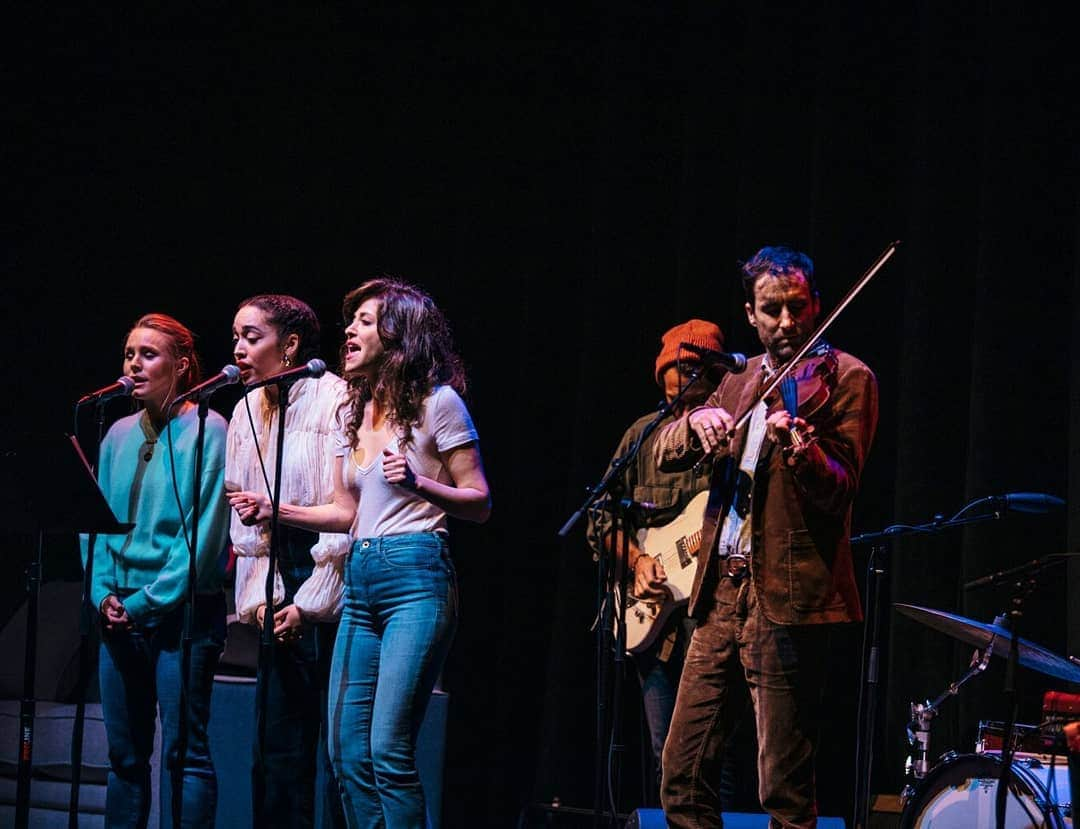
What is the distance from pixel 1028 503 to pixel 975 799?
0.78m

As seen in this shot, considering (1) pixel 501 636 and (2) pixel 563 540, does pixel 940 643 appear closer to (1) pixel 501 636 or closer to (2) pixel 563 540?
(2) pixel 563 540

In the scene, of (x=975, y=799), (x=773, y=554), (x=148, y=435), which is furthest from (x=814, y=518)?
(x=148, y=435)

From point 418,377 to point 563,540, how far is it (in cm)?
183

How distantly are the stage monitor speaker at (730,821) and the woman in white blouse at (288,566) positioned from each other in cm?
80

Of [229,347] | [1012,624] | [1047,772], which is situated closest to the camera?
[1012,624]

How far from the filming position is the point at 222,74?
5676mm

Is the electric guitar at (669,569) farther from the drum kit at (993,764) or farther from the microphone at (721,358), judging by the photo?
the microphone at (721,358)

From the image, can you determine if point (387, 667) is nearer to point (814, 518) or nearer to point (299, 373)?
point (299, 373)

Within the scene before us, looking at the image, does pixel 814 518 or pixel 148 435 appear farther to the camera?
pixel 148 435

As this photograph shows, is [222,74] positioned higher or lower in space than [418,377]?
higher

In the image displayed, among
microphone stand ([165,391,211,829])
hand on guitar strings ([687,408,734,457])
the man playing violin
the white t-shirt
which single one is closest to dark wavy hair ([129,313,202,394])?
microphone stand ([165,391,211,829])

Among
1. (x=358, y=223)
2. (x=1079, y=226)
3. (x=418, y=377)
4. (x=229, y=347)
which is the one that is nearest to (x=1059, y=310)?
(x=1079, y=226)

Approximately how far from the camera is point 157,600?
138 inches

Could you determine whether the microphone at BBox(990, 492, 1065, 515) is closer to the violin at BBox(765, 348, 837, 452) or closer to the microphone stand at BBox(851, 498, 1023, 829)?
the microphone stand at BBox(851, 498, 1023, 829)
